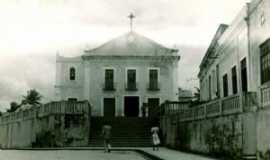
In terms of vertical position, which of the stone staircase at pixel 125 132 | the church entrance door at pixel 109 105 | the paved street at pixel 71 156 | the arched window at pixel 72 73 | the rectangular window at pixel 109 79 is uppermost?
the arched window at pixel 72 73

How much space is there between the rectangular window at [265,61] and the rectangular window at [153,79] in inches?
1009

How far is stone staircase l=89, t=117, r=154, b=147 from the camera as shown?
94.3 feet

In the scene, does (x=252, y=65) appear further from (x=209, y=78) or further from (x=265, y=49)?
(x=209, y=78)

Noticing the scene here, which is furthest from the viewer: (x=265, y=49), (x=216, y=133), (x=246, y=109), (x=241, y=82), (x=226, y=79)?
(x=226, y=79)

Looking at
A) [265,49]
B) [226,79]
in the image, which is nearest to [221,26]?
[226,79]

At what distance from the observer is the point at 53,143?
29.4 meters

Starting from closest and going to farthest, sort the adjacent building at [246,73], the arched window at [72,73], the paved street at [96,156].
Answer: the adjacent building at [246,73], the paved street at [96,156], the arched window at [72,73]

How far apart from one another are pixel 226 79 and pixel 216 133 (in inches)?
441

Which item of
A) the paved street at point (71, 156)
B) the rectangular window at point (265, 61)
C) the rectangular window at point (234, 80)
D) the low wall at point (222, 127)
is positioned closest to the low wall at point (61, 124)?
the low wall at point (222, 127)

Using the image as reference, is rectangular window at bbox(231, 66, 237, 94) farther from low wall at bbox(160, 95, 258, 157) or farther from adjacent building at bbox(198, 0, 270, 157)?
low wall at bbox(160, 95, 258, 157)

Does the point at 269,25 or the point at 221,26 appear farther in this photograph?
the point at 221,26

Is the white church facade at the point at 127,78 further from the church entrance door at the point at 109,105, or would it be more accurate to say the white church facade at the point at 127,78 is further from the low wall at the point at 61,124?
the low wall at the point at 61,124

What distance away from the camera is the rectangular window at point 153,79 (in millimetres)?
44531

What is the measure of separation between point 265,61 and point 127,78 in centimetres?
2679
